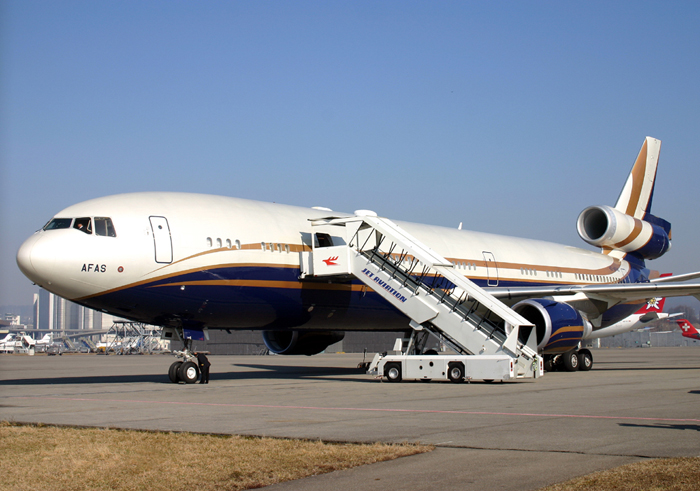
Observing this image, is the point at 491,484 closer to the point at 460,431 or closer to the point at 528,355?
the point at 460,431

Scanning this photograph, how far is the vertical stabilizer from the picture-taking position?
99.2ft

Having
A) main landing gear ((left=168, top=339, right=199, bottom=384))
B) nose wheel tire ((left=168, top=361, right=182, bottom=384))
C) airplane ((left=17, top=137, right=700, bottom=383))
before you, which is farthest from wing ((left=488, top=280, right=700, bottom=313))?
nose wheel tire ((left=168, top=361, right=182, bottom=384))

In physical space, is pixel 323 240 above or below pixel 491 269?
above

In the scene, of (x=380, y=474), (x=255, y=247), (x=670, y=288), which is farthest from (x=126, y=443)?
(x=670, y=288)

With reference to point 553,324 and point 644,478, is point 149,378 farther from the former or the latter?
point 644,478

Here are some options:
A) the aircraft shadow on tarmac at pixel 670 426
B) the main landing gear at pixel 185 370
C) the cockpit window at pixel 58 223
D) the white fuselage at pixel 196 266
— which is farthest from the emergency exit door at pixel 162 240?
the aircraft shadow on tarmac at pixel 670 426

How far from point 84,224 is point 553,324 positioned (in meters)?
12.5

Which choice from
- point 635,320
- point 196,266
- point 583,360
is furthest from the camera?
point 635,320

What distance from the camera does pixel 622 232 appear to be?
94.1 ft

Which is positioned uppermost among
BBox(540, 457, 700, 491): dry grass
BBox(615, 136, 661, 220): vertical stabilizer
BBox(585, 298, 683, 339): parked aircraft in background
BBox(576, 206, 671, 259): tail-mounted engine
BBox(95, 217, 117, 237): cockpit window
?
BBox(615, 136, 661, 220): vertical stabilizer

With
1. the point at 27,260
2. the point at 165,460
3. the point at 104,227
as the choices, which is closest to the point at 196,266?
the point at 104,227

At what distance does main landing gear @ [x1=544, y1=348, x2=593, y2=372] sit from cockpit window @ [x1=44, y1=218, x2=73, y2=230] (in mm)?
15364

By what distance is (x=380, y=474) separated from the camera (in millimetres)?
5875

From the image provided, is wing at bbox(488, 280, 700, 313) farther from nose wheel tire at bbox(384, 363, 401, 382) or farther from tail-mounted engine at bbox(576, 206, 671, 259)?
tail-mounted engine at bbox(576, 206, 671, 259)
